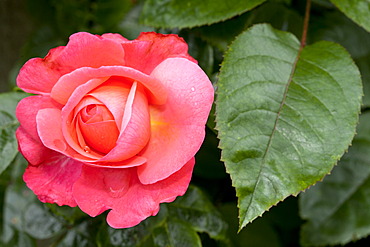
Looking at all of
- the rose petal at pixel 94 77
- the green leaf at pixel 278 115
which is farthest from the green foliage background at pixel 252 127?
the rose petal at pixel 94 77

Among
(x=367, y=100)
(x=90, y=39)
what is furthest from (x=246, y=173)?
(x=367, y=100)

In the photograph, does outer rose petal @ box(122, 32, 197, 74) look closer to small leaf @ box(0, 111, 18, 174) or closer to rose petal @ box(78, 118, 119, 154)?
rose petal @ box(78, 118, 119, 154)

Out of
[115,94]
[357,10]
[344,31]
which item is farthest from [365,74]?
[115,94]

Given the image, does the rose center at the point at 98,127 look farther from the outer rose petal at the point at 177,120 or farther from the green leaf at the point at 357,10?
the green leaf at the point at 357,10

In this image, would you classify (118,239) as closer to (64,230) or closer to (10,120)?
(64,230)

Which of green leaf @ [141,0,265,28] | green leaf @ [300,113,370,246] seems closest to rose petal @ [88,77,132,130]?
green leaf @ [141,0,265,28]

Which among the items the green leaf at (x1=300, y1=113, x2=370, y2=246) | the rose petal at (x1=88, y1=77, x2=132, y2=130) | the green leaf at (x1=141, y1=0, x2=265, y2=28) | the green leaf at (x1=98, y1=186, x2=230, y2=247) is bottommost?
the green leaf at (x1=300, y1=113, x2=370, y2=246)
